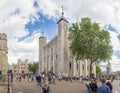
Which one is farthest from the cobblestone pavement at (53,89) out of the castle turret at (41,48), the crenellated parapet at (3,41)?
the castle turret at (41,48)

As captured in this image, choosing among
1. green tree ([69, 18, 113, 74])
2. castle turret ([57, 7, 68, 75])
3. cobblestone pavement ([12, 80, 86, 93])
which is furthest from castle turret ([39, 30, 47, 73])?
cobblestone pavement ([12, 80, 86, 93])

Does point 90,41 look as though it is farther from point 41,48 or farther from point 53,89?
point 41,48

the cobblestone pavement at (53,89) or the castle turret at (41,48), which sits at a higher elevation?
the castle turret at (41,48)

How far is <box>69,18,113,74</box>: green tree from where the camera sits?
73188 mm

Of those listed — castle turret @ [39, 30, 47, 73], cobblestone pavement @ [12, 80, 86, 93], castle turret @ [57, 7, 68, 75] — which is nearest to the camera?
cobblestone pavement @ [12, 80, 86, 93]

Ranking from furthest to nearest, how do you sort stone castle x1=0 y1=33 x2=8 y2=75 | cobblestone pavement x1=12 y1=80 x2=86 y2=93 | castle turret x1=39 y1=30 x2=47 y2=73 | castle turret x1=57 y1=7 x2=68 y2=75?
castle turret x1=39 y1=30 x2=47 y2=73
castle turret x1=57 y1=7 x2=68 y2=75
stone castle x1=0 y1=33 x2=8 y2=75
cobblestone pavement x1=12 y1=80 x2=86 y2=93

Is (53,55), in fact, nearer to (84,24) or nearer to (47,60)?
(47,60)

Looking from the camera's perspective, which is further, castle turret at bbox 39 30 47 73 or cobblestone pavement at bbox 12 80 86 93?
castle turret at bbox 39 30 47 73

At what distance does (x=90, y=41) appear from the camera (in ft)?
244

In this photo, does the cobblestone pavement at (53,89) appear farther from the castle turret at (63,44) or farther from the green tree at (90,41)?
the castle turret at (63,44)

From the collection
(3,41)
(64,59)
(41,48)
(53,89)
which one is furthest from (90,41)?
(41,48)

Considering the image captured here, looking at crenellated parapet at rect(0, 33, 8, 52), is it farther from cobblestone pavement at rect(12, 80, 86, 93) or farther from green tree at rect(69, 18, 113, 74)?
cobblestone pavement at rect(12, 80, 86, 93)

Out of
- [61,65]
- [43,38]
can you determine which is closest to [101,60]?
[61,65]

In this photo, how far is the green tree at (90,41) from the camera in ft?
240
